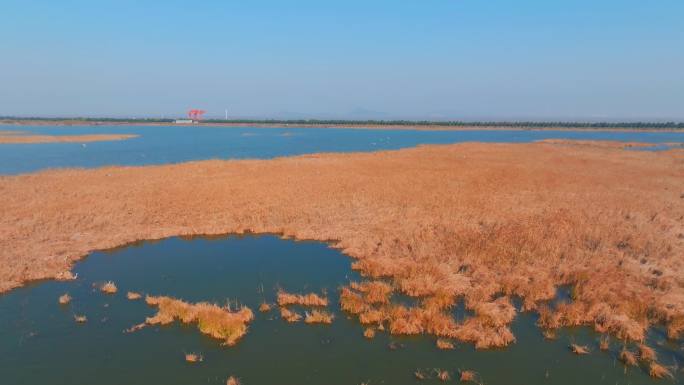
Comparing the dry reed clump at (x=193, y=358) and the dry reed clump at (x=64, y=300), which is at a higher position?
the dry reed clump at (x=64, y=300)

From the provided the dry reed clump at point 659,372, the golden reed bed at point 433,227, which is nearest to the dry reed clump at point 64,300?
the golden reed bed at point 433,227

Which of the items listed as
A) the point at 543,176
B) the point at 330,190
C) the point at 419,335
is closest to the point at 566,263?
the point at 419,335

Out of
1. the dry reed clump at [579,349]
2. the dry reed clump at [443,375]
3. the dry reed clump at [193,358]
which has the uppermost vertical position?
the dry reed clump at [579,349]

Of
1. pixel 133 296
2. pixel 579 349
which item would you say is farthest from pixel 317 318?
pixel 579 349

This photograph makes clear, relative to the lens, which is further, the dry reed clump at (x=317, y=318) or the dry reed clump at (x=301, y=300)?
the dry reed clump at (x=301, y=300)

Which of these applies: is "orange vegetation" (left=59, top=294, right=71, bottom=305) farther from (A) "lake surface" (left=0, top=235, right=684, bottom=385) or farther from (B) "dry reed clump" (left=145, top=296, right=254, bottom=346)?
(B) "dry reed clump" (left=145, top=296, right=254, bottom=346)

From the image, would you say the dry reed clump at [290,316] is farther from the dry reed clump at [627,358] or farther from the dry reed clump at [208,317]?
the dry reed clump at [627,358]

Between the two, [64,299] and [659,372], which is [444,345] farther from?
[64,299]
